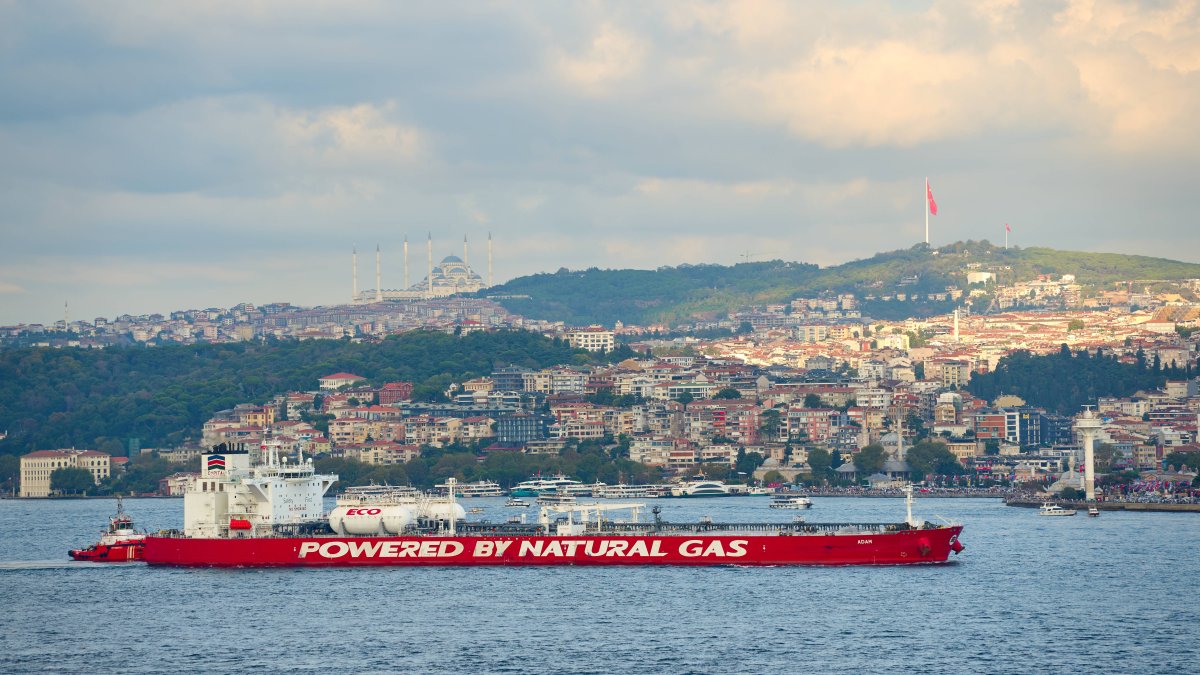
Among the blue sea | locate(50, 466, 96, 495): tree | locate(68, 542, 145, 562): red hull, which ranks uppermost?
locate(50, 466, 96, 495): tree

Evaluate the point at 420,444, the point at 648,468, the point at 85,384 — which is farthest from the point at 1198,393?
the point at 85,384

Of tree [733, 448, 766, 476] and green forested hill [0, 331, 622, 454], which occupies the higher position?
green forested hill [0, 331, 622, 454]

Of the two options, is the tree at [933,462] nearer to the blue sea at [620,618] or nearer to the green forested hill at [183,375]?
the green forested hill at [183,375]

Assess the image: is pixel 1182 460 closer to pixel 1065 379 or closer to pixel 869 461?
pixel 869 461

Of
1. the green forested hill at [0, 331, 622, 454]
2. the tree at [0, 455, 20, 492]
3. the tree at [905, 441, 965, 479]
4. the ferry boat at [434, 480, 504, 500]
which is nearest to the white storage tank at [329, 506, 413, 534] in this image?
the ferry boat at [434, 480, 504, 500]

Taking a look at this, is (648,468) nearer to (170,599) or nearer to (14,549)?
(14,549)

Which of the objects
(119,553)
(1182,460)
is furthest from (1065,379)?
(119,553)

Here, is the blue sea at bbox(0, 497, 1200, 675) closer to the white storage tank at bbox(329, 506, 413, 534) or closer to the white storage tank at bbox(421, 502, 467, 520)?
the white storage tank at bbox(329, 506, 413, 534)
